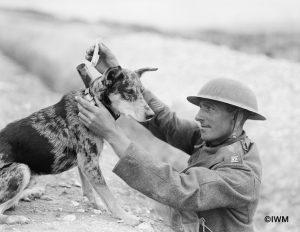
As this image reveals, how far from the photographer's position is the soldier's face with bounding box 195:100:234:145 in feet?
16.5

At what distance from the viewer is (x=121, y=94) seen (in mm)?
5504

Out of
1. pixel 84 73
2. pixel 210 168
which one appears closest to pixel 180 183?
pixel 210 168

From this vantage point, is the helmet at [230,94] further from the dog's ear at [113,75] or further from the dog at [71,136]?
the dog's ear at [113,75]

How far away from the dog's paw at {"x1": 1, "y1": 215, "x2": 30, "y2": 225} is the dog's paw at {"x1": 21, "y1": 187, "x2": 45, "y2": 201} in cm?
77

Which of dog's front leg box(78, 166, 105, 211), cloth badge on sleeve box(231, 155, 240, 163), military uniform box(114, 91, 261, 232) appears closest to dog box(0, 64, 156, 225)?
dog's front leg box(78, 166, 105, 211)

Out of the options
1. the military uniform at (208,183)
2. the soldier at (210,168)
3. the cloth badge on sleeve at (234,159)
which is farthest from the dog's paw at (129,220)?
the cloth badge on sleeve at (234,159)

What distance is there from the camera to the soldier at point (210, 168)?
453 centimetres

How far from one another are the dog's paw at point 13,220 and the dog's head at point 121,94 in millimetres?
1519

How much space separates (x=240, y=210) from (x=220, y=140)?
728 mm

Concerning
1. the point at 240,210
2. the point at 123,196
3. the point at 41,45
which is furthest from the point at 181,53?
the point at 240,210

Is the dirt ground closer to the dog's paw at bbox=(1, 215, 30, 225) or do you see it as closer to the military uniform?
the dog's paw at bbox=(1, 215, 30, 225)

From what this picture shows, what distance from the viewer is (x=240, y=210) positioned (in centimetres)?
489

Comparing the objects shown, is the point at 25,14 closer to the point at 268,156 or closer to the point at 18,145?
the point at 268,156

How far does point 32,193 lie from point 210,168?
2.50 meters
